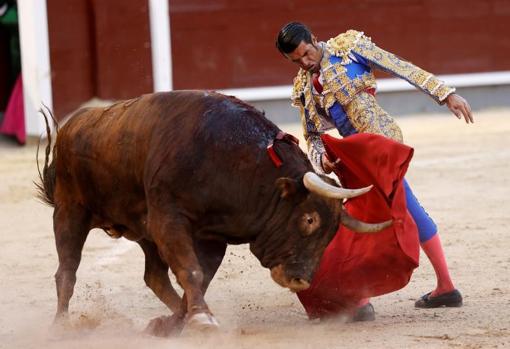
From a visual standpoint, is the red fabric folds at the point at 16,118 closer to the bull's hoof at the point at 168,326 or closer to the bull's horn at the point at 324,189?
the bull's hoof at the point at 168,326

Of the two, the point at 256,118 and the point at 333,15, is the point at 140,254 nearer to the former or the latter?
the point at 256,118

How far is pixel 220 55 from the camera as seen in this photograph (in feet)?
31.8

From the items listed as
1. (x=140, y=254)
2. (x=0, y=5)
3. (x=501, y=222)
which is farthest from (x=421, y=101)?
(x=140, y=254)

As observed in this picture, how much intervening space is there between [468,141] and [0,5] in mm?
3697

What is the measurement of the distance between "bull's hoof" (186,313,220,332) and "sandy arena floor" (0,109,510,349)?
0.12 metres

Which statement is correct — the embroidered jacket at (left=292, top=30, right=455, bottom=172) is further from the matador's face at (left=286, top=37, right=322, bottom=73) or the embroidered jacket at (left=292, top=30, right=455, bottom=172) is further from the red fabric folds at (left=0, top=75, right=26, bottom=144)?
the red fabric folds at (left=0, top=75, right=26, bottom=144)

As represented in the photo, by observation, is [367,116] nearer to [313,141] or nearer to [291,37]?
[313,141]

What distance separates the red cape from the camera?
3.87 metres

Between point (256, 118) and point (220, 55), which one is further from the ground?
point (256, 118)

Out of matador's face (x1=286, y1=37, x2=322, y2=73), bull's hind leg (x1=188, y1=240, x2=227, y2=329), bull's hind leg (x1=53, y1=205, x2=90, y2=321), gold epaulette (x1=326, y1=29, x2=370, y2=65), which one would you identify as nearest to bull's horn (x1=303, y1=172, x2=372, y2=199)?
bull's hind leg (x1=188, y1=240, x2=227, y2=329)

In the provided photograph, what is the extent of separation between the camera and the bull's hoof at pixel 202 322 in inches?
134

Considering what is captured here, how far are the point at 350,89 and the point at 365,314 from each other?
0.73 metres

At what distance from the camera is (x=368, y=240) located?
13.2 ft

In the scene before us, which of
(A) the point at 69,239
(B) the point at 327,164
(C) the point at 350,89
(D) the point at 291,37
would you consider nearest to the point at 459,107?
(C) the point at 350,89
